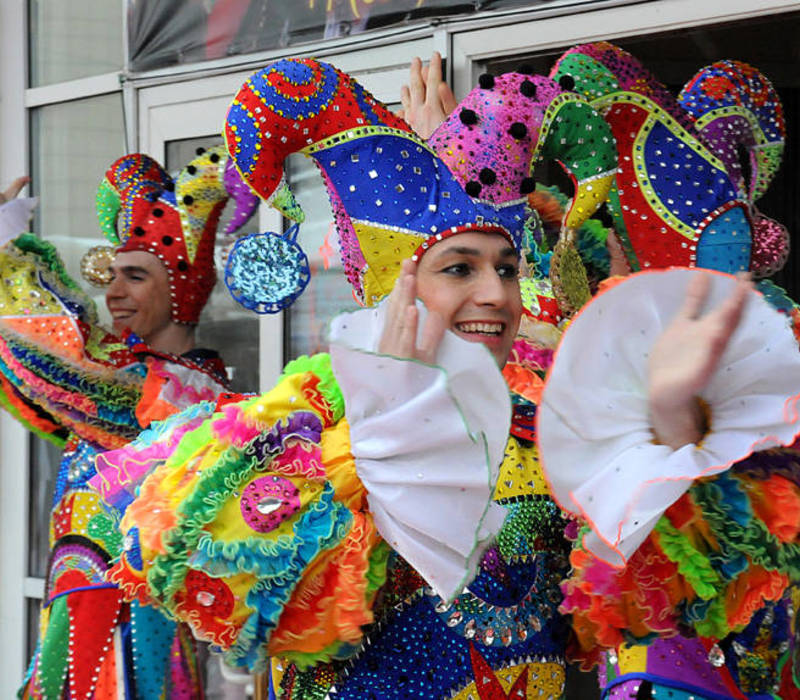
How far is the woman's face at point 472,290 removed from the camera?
1.99 m

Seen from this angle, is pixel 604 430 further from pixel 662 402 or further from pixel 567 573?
pixel 567 573

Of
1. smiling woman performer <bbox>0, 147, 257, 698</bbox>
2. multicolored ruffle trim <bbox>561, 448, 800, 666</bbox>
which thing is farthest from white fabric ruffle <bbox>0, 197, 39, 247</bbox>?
multicolored ruffle trim <bbox>561, 448, 800, 666</bbox>

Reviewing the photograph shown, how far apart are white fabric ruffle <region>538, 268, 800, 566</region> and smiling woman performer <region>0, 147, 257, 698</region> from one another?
5.81 feet

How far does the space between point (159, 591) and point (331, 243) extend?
2.03m

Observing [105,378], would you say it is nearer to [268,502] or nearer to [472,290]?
[472,290]

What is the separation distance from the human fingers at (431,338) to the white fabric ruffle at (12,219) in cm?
206

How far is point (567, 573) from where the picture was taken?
6.81 feet

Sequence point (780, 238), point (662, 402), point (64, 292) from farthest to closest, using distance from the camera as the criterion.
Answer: point (64, 292) < point (780, 238) < point (662, 402)

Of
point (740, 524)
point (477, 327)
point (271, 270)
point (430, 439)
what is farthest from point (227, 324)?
point (740, 524)

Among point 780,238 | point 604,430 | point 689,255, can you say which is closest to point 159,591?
point 604,430

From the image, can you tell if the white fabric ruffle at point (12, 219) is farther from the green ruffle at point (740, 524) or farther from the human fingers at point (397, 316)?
the green ruffle at point (740, 524)

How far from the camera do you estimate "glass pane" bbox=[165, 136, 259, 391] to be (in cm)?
410

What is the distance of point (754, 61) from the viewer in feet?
11.9

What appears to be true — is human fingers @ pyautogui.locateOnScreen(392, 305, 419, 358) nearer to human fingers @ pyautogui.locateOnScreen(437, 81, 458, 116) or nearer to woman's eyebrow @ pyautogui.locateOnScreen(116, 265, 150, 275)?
human fingers @ pyautogui.locateOnScreen(437, 81, 458, 116)
